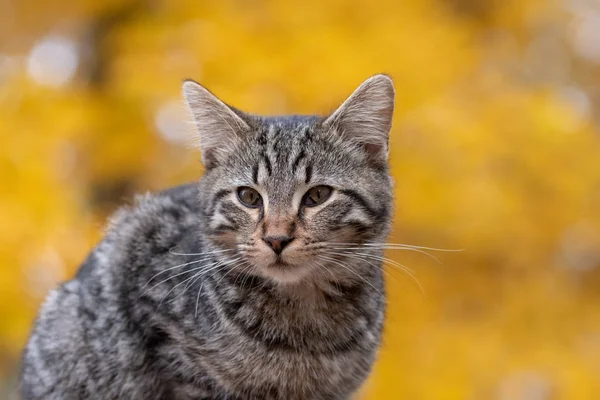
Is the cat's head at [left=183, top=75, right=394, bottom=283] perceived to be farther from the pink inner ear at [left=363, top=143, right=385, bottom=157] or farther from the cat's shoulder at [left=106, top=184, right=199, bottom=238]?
the cat's shoulder at [left=106, top=184, right=199, bottom=238]

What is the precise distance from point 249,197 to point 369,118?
1.74ft

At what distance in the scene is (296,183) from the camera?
2.77 m

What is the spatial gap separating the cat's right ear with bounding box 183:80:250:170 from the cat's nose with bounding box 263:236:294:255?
1.75 feet

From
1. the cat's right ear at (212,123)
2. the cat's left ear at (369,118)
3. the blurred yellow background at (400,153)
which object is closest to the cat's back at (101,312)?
the cat's right ear at (212,123)

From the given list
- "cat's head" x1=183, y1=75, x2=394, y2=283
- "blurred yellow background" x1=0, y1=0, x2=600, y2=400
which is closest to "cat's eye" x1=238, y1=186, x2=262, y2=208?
"cat's head" x1=183, y1=75, x2=394, y2=283

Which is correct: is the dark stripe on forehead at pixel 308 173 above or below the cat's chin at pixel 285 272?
above

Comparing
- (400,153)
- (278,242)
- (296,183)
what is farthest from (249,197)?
(400,153)

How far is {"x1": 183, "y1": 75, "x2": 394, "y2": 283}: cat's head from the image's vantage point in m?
2.67

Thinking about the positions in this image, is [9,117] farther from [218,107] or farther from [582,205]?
[582,205]

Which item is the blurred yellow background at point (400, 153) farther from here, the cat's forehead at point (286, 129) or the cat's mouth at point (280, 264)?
the cat's mouth at point (280, 264)

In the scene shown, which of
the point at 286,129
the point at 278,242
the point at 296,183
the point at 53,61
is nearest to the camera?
the point at 278,242

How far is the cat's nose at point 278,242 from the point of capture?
103 inches

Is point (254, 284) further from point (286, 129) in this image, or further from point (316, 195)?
point (286, 129)

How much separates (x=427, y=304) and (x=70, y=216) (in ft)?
7.65
